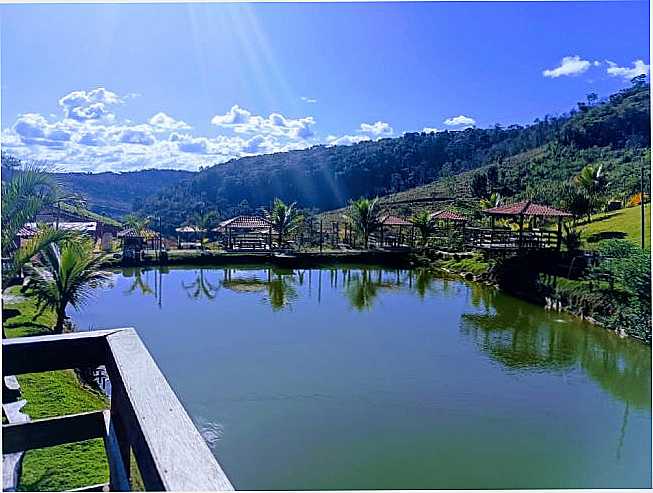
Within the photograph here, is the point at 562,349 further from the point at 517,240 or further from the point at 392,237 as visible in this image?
the point at 392,237

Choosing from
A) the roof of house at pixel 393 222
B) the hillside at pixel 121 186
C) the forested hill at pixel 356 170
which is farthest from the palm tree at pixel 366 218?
the hillside at pixel 121 186

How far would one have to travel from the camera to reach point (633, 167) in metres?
Result: 20.6

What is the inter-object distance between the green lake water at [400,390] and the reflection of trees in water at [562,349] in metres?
0.03

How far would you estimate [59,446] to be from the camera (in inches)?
128

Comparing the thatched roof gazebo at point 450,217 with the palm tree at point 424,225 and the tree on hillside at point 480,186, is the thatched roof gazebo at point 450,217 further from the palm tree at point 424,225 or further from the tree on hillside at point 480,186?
the tree on hillside at point 480,186

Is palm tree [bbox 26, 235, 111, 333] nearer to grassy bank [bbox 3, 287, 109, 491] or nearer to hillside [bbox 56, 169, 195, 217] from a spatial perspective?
grassy bank [bbox 3, 287, 109, 491]

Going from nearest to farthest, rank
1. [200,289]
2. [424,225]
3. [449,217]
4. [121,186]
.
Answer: [200,289]
[424,225]
[449,217]
[121,186]

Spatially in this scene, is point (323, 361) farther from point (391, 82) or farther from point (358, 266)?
point (358, 266)

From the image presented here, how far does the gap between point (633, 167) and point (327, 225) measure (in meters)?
12.4

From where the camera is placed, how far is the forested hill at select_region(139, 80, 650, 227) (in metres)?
35.2

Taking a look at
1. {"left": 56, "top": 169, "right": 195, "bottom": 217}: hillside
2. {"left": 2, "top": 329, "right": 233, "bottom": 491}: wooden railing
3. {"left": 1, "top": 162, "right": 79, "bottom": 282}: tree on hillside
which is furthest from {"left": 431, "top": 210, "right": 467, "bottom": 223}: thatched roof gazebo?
{"left": 56, "top": 169, "right": 195, "bottom": 217}: hillside

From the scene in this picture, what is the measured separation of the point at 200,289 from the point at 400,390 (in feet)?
23.8

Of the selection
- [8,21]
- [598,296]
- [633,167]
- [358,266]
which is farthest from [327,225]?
[8,21]

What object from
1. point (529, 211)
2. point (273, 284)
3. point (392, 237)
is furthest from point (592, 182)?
point (273, 284)
